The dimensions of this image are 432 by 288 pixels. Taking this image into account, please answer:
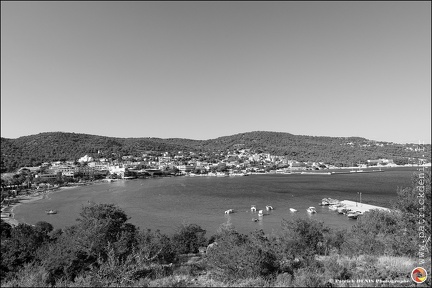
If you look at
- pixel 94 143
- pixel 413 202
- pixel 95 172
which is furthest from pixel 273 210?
pixel 94 143

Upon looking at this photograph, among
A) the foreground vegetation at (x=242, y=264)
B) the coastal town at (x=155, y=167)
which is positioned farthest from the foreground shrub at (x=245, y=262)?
the coastal town at (x=155, y=167)

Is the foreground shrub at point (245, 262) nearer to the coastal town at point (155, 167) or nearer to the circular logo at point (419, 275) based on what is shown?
the circular logo at point (419, 275)

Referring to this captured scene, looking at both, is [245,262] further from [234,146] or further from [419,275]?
[234,146]

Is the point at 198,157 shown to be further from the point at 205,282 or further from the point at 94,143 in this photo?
the point at 205,282

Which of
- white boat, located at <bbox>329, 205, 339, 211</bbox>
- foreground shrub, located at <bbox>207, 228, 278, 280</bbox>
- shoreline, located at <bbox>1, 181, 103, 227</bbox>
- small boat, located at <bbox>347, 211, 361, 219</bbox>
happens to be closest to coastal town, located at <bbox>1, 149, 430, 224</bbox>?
shoreline, located at <bbox>1, 181, 103, 227</bbox>

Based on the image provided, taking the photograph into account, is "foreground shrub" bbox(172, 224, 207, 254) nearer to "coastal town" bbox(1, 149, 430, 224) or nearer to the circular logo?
the circular logo

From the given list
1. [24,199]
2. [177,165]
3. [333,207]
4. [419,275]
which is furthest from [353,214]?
[177,165]
